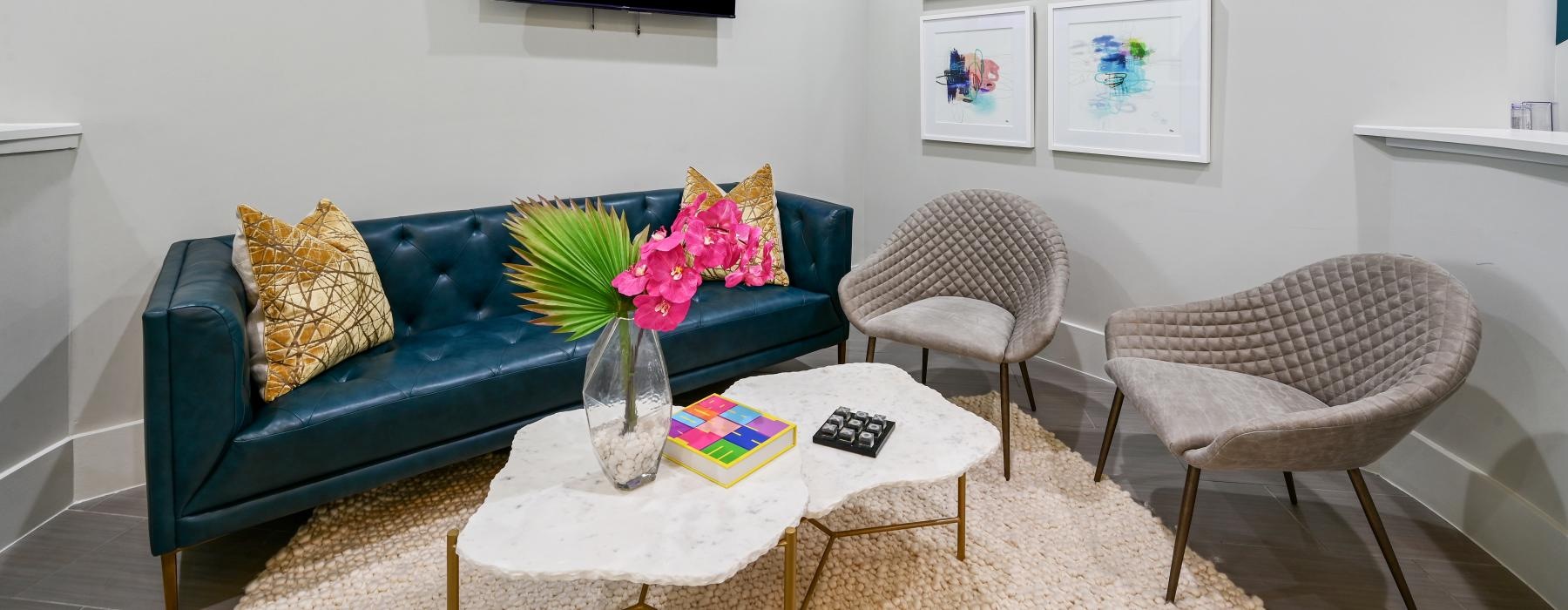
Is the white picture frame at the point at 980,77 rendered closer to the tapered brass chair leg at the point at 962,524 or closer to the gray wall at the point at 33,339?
the tapered brass chair leg at the point at 962,524

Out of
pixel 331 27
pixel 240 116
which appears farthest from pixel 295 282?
pixel 331 27

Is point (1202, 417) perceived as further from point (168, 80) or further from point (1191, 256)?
point (168, 80)

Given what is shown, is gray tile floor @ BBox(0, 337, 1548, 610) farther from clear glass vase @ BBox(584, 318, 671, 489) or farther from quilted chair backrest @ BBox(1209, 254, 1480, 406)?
clear glass vase @ BBox(584, 318, 671, 489)

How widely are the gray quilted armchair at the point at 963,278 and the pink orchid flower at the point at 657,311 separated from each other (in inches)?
55.5

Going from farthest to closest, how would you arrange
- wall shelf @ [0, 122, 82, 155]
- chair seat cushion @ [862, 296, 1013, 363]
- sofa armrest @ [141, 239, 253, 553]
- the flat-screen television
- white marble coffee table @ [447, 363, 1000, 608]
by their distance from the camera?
the flat-screen television < chair seat cushion @ [862, 296, 1013, 363] < wall shelf @ [0, 122, 82, 155] < sofa armrest @ [141, 239, 253, 553] < white marble coffee table @ [447, 363, 1000, 608]

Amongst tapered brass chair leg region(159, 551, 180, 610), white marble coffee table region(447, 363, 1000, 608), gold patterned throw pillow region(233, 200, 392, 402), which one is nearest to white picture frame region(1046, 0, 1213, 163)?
white marble coffee table region(447, 363, 1000, 608)

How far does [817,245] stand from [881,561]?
1.49 m

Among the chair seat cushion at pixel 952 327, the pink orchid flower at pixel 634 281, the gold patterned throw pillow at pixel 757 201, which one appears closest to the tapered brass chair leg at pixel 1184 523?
the chair seat cushion at pixel 952 327

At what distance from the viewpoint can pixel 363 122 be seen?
2.98 meters

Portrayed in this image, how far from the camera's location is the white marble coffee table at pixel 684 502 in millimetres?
1507

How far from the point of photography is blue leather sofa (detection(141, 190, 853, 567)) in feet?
6.37

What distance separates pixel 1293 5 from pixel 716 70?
2277mm

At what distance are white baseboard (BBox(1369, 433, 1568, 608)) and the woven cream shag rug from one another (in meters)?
0.75

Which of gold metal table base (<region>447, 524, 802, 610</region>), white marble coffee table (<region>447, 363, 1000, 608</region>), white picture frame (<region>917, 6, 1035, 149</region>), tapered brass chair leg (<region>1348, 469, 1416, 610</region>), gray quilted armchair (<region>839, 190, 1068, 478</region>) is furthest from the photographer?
white picture frame (<region>917, 6, 1035, 149</region>)
